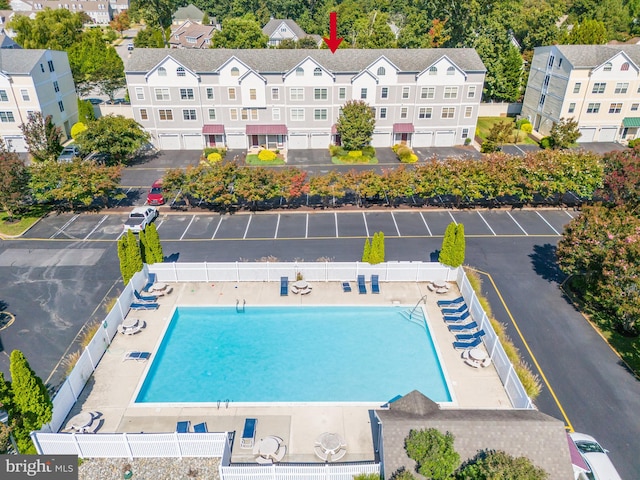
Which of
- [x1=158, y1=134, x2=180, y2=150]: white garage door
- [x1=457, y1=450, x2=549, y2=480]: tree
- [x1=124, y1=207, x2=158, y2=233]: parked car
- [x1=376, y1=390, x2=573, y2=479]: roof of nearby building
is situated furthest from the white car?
[x1=158, y1=134, x2=180, y2=150]: white garage door

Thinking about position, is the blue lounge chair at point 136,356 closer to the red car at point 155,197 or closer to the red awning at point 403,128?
the red car at point 155,197

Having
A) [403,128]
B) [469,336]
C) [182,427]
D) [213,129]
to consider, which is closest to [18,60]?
[213,129]

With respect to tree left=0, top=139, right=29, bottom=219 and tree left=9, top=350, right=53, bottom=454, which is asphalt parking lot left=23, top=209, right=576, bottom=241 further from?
tree left=9, top=350, right=53, bottom=454

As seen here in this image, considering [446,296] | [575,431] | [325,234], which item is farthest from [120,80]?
[575,431]

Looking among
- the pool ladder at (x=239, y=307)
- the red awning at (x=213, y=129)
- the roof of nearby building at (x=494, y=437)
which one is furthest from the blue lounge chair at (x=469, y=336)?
the red awning at (x=213, y=129)

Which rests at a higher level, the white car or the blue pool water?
the white car

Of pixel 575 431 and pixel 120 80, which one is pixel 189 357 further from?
pixel 120 80
